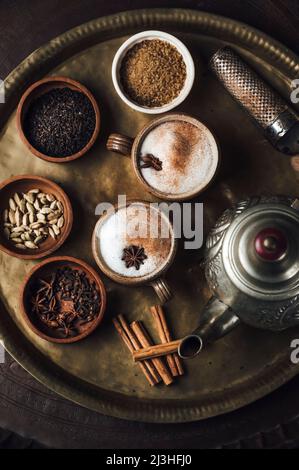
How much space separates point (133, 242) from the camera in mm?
1791

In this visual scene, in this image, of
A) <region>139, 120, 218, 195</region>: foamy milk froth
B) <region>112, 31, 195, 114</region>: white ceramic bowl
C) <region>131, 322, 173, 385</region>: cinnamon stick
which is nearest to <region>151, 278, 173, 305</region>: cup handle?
<region>131, 322, 173, 385</region>: cinnamon stick

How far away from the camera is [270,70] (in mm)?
1879

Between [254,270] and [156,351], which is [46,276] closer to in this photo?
[156,351]

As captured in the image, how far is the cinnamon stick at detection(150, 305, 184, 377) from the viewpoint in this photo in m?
1.83

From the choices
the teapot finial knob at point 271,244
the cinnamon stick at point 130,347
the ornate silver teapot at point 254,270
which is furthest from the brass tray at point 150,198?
→ the teapot finial knob at point 271,244

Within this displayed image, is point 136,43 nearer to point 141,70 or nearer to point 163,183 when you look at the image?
point 141,70

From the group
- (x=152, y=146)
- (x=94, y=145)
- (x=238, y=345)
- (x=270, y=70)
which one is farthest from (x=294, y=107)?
(x=238, y=345)

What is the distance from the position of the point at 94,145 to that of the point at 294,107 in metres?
0.60

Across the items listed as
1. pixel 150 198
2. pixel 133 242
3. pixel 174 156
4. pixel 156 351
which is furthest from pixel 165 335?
pixel 174 156

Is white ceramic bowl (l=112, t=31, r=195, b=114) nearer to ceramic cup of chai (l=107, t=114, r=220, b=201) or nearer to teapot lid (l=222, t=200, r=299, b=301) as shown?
ceramic cup of chai (l=107, t=114, r=220, b=201)

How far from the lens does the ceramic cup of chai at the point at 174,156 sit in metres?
1.78

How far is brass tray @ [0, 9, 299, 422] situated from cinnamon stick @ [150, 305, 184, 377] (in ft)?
0.09

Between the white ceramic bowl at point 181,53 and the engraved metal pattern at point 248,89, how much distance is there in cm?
9

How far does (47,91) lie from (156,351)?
0.83m
